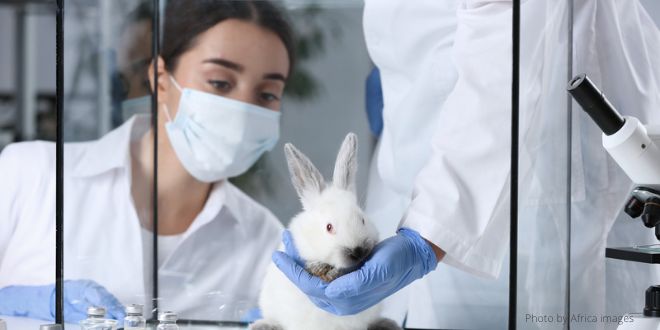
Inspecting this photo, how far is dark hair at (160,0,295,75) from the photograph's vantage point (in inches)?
61.0

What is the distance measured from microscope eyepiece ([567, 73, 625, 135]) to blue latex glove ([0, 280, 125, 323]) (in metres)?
0.95

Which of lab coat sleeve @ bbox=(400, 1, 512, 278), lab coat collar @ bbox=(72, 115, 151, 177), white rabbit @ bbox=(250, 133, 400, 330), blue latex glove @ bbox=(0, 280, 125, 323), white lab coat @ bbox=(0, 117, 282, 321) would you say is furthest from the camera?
lab coat collar @ bbox=(72, 115, 151, 177)

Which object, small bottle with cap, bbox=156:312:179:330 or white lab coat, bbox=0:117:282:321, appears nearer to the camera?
small bottle with cap, bbox=156:312:179:330

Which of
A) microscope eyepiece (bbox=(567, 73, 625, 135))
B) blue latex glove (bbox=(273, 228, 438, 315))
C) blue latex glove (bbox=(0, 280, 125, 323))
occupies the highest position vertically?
microscope eyepiece (bbox=(567, 73, 625, 135))

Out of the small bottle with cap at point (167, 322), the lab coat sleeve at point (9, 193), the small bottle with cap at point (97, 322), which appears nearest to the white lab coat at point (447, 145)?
the small bottle with cap at point (167, 322)

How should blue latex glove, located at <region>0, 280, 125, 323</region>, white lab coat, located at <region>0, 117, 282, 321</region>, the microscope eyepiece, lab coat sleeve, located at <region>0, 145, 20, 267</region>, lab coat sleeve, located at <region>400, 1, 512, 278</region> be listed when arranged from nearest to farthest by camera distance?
1. the microscope eyepiece
2. lab coat sleeve, located at <region>400, 1, 512, 278</region>
3. blue latex glove, located at <region>0, 280, 125, 323</region>
4. white lab coat, located at <region>0, 117, 282, 321</region>
5. lab coat sleeve, located at <region>0, 145, 20, 267</region>

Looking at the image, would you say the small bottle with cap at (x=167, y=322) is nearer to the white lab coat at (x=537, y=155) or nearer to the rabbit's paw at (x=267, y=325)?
the rabbit's paw at (x=267, y=325)

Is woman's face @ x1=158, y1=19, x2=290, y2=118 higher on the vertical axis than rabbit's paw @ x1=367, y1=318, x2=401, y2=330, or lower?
higher

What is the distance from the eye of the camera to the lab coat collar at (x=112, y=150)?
5.55 ft

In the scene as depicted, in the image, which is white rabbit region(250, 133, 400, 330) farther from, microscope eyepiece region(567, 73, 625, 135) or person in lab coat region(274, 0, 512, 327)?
microscope eyepiece region(567, 73, 625, 135)

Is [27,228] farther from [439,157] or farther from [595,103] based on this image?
[595,103]

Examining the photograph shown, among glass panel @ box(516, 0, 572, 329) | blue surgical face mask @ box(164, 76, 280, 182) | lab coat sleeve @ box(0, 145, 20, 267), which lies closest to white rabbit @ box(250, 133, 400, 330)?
glass panel @ box(516, 0, 572, 329)

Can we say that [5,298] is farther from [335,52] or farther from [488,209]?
[488,209]

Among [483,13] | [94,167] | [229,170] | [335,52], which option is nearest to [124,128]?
[94,167]
